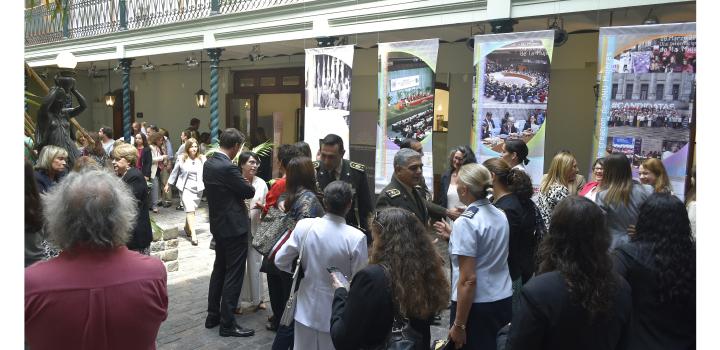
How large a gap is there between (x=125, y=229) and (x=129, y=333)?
41 cm

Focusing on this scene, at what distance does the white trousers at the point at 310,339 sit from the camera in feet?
11.6

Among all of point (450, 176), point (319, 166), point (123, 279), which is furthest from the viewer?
point (450, 176)

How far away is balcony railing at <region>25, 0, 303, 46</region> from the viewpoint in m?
11.5

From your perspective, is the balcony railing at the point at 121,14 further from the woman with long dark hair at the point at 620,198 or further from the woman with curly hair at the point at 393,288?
the woman with curly hair at the point at 393,288

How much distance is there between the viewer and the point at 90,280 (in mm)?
1944

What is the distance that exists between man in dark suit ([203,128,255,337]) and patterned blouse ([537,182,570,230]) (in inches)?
112

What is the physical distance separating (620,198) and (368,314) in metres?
3.06

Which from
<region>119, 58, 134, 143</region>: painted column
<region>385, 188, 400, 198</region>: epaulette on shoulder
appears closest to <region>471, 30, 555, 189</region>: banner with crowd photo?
<region>385, 188, 400, 198</region>: epaulette on shoulder

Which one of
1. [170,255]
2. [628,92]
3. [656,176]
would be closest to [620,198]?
[656,176]

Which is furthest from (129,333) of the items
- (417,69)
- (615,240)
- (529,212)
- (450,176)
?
(417,69)

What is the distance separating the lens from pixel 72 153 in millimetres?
5566

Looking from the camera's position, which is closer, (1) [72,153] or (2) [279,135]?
(1) [72,153]

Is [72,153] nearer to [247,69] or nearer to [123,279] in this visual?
[123,279]

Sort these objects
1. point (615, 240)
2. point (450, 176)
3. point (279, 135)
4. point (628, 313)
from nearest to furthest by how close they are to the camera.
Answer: point (628, 313) → point (615, 240) → point (450, 176) → point (279, 135)
